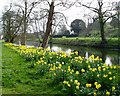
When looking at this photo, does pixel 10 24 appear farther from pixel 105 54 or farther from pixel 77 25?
pixel 77 25

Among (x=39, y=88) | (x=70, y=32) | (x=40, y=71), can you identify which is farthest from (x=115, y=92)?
(x=70, y=32)

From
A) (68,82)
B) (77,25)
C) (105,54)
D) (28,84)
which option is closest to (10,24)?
(105,54)

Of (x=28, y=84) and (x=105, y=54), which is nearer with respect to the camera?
(x=28, y=84)

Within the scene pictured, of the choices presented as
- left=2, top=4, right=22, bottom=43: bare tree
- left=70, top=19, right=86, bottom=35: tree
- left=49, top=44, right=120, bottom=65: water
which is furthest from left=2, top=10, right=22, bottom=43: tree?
left=70, top=19, right=86, bottom=35: tree

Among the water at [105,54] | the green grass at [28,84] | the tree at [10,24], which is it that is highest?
the tree at [10,24]

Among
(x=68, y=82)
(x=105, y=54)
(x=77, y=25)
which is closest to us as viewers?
(x=68, y=82)

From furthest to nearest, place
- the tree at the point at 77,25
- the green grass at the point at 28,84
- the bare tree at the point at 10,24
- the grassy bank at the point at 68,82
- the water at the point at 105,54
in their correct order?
the tree at the point at 77,25 → the bare tree at the point at 10,24 → the water at the point at 105,54 → the green grass at the point at 28,84 → the grassy bank at the point at 68,82

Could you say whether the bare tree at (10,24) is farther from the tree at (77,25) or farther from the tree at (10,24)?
the tree at (77,25)

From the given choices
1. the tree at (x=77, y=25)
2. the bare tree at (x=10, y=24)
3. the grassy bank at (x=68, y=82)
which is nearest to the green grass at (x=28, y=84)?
the grassy bank at (x=68, y=82)

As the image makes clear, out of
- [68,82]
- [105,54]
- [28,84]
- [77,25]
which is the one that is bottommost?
[105,54]

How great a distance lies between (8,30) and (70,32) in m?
31.1

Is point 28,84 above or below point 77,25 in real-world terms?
below

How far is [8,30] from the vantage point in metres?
37.3

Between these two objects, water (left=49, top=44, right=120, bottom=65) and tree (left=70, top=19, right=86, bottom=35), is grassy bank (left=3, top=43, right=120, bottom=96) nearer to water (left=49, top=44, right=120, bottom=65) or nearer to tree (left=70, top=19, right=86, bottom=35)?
water (left=49, top=44, right=120, bottom=65)
